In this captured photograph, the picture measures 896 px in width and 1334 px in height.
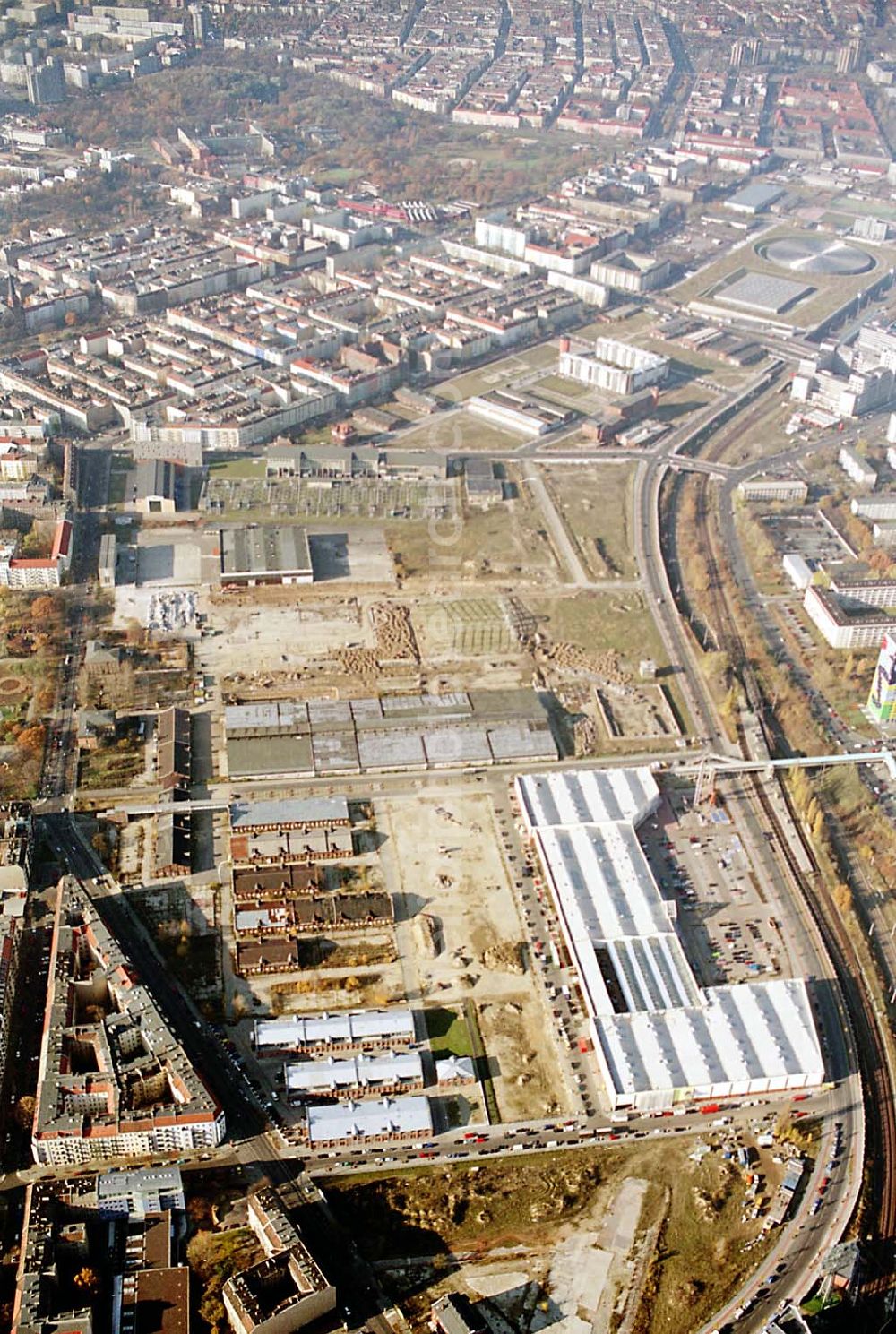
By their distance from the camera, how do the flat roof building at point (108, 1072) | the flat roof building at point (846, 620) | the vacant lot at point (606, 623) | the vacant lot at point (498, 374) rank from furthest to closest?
1. the vacant lot at point (498, 374)
2. the flat roof building at point (846, 620)
3. the vacant lot at point (606, 623)
4. the flat roof building at point (108, 1072)

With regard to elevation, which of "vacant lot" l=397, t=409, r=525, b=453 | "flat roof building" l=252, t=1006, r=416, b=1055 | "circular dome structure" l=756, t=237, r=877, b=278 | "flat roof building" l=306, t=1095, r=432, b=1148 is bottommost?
"flat roof building" l=306, t=1095, r=432, b=1148

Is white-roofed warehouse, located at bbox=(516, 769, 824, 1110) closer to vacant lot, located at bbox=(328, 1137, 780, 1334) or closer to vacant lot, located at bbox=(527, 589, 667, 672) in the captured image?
vacant lot, located at bbox=(328, 1137, 780, 1334)

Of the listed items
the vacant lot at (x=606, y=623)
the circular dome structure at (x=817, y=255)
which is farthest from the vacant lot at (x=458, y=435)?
the circular dome structure at (x=817, y=255)

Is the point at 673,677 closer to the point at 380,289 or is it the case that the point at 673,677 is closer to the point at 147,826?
the point at 147,826

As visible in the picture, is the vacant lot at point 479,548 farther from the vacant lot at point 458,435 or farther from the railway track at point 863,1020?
the railway track at point 863,1020

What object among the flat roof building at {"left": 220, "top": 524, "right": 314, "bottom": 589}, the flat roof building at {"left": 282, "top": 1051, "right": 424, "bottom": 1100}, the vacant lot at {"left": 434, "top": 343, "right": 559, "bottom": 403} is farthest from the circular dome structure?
the flat roof building at {"left": 282, "top": 1051, "right": 424, "bottom": 1100}

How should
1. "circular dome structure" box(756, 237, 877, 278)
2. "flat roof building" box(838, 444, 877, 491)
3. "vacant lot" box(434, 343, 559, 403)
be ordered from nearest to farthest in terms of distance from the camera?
"flat roof building" box(838, 444, 877, 491) < "vacant lot" box(434, 343, 559, 403) < "circular dome structure" box(756, 237, 877, 278)
